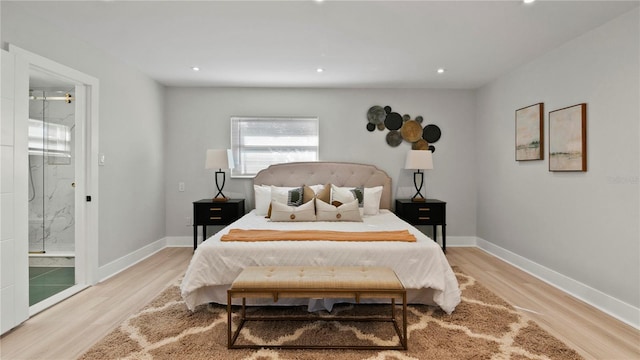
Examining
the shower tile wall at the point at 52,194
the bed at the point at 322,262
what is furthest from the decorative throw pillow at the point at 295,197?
the shower tile wall at the point at 52,194

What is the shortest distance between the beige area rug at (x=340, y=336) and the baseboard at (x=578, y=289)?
79 cm

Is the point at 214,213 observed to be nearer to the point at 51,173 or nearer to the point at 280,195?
the point at 280,195

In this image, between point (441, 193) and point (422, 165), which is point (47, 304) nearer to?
point (422, 165)

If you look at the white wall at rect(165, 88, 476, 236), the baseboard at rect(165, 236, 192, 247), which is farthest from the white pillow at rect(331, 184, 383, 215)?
the baseboard at rect(165, 236, 192, 247)

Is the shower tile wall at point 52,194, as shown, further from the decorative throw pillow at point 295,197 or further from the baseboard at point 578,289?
the baseboard at point 578,289

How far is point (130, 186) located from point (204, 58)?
178 cm

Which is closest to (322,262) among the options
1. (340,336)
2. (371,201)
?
(340,336)

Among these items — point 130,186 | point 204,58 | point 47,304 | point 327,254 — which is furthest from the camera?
point 130,186

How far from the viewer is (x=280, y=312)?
255 cm

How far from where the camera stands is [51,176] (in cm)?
431

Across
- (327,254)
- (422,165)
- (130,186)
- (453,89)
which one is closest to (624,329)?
(327,254)

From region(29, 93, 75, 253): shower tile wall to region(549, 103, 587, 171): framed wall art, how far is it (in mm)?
5871

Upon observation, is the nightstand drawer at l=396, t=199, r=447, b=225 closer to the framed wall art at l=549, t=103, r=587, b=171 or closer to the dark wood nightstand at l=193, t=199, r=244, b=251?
the framed wall art at l=549, t=103, r=587, b=171

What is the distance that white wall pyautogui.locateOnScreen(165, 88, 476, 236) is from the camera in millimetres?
4719
